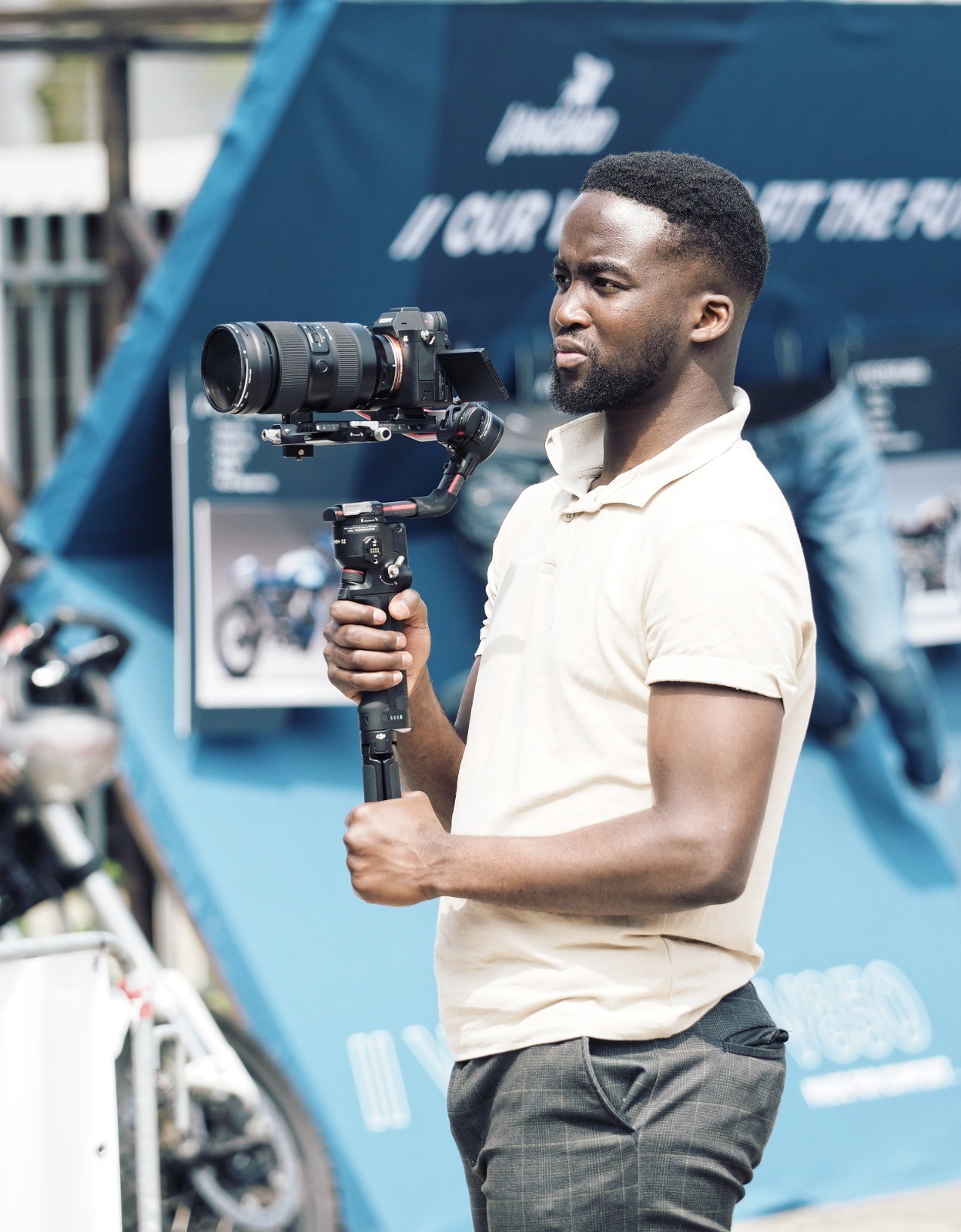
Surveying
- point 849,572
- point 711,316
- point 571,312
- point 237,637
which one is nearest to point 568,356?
point 571,312

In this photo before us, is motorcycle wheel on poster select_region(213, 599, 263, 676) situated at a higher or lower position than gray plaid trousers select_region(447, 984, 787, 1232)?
higher

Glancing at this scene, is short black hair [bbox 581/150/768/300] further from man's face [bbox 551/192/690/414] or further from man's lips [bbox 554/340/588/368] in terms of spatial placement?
man's lips [bbox 554/340/588/368]

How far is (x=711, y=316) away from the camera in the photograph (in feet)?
5.60

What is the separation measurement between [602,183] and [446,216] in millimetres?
2386

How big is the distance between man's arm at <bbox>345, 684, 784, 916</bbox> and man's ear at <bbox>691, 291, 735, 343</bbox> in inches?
15.5

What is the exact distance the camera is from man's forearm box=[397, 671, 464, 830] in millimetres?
1882

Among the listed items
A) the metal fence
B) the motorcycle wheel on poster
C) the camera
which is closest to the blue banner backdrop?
the motorcycle wheel on poster

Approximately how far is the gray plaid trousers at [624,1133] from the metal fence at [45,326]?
3.53 metres

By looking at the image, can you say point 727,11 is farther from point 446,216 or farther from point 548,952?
point 548,952

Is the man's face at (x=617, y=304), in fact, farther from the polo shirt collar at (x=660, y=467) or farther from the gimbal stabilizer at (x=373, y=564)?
the gimbal stabilizer at (x=373, y=564)

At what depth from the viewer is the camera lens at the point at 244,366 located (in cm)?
168

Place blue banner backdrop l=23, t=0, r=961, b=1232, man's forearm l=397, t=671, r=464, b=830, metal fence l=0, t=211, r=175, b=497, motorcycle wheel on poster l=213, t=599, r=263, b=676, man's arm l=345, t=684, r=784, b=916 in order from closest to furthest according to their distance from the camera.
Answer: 1. man's arm l=345, t=684, r=784, b=916
2. man's forearm l=397, t=671, r=464, b=830
3. blue banner backdrop l=23, t=0, r=961, b=1232
4. motorcycle wheel on poster l=213, t=599, r=263, b=676
5. metal fence l=0, t=211, r=175, b=497

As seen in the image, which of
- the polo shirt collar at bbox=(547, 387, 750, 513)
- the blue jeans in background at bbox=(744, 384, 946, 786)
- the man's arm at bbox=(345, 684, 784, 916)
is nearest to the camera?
the man's arm at bbox=(345, 684, 784, 916)

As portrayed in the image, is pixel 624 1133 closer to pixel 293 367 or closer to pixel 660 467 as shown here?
pixel 660 467
